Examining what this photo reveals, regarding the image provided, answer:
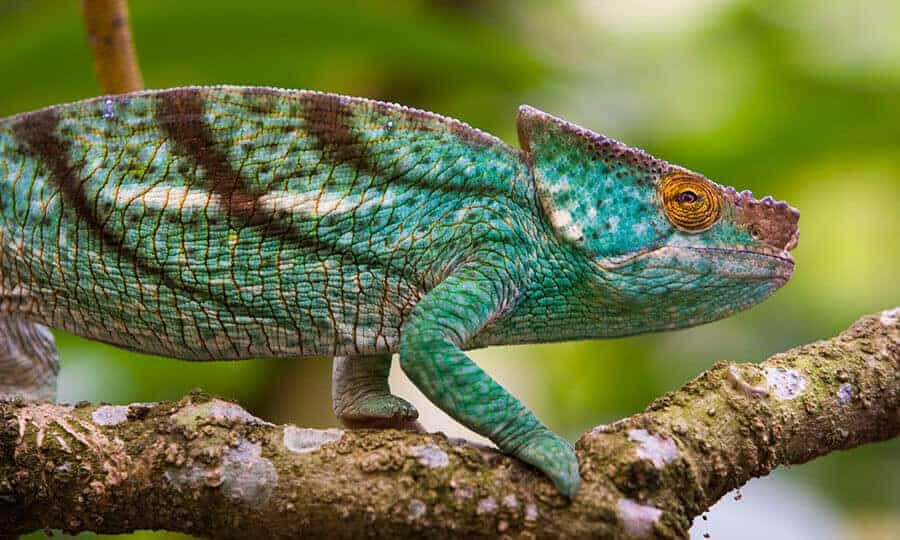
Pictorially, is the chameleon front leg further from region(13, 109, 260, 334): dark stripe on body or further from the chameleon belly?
region(13, 109, 260, 334): dark stripe on body

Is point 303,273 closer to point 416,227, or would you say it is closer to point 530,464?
point 416,227

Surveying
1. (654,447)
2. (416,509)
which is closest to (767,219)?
(654,447)

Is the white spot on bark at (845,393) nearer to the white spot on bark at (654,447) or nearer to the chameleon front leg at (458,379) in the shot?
the white spot on bark at (654,447)

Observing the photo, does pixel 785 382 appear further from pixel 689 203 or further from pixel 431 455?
pixel 431 455

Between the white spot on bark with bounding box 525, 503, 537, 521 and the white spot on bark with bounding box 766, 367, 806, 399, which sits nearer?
the white spot on bark with bounding box 525, 503, 537, 521

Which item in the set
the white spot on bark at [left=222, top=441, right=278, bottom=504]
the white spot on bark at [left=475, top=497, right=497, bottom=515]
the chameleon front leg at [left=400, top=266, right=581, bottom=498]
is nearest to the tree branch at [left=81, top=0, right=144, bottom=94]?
A: the chameleon front leg at [left=400, top=266, right=581, bottom=498]

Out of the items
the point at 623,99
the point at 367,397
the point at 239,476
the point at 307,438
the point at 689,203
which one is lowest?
the point at 239,476
